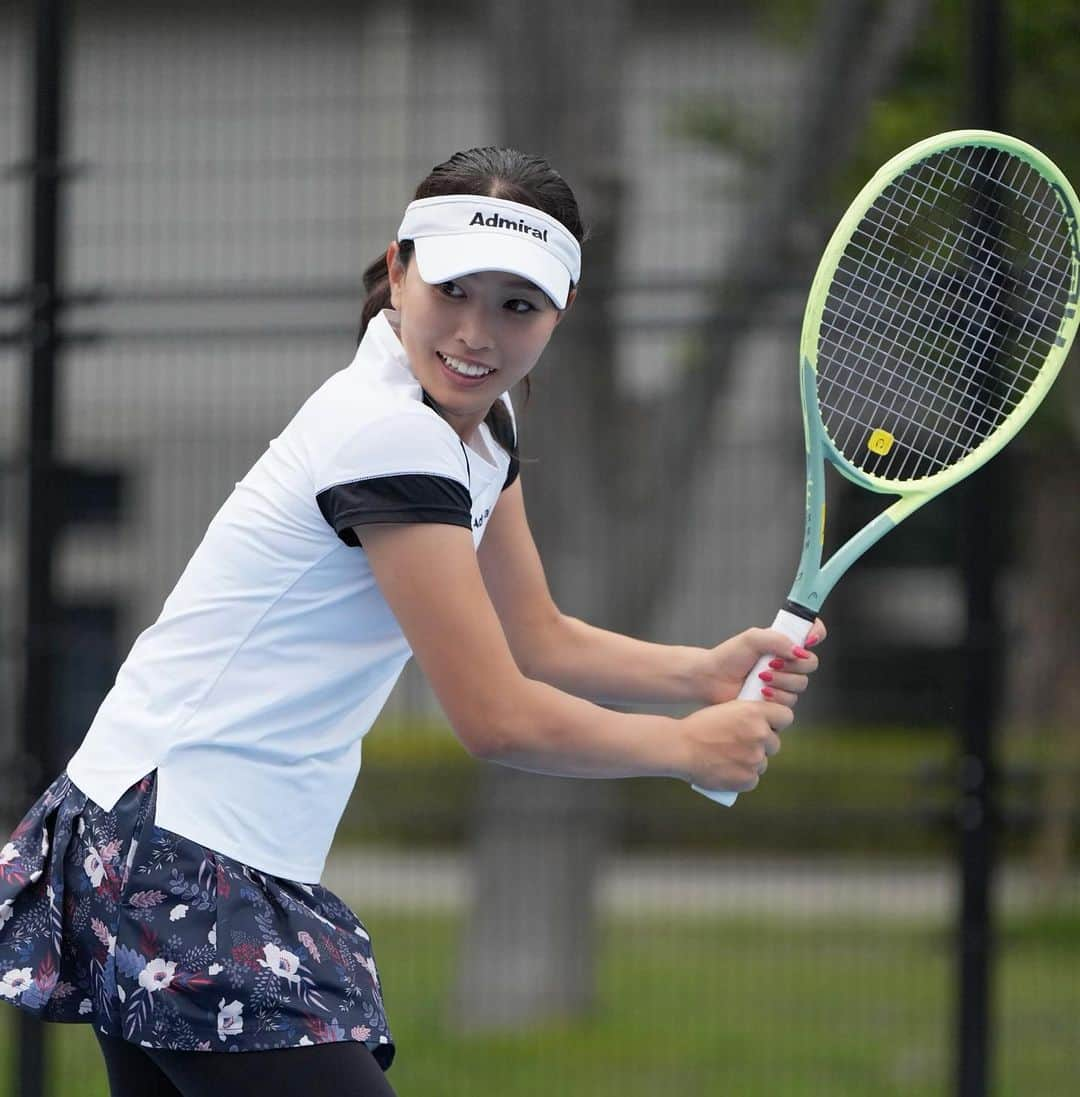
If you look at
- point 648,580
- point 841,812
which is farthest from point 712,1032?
point 648,580

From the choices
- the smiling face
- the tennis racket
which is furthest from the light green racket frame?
the smiling face

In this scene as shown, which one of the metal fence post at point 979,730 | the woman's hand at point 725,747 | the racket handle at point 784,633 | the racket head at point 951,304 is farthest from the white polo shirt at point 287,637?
the metal fence post at point 979,730

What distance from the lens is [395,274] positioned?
2.38 metres

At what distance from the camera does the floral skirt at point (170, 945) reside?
84.4 inches

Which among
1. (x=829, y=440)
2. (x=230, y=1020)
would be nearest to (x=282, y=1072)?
(x=230, y=1020)

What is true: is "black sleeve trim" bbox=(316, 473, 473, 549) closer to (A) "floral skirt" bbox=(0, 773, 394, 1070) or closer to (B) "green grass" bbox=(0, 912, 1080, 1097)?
(A) "floral skirt" bbox=(0, 773, 394, 1070)

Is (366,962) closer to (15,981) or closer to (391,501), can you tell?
(15,981)

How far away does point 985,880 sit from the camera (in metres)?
4.20

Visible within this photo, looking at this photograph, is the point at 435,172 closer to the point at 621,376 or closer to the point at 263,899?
the point at 263,899

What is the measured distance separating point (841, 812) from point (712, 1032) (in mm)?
846

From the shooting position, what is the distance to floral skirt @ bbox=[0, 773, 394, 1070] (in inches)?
84.4

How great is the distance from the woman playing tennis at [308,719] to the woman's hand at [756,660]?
10 cm

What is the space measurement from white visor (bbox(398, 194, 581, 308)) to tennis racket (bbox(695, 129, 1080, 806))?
19.7 inches

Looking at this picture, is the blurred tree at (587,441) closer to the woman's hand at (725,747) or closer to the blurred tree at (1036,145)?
the blurred tree at (1036,145)
